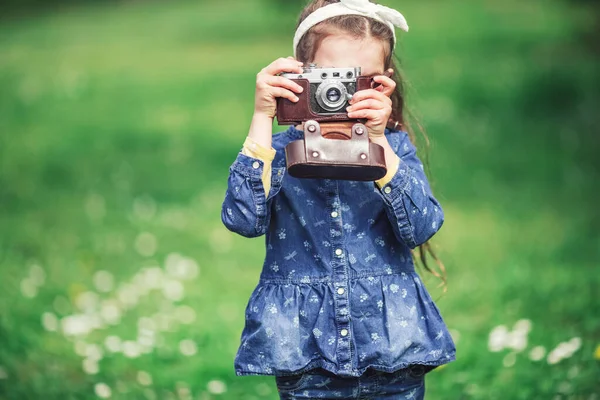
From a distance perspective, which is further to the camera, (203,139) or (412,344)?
(203,139)

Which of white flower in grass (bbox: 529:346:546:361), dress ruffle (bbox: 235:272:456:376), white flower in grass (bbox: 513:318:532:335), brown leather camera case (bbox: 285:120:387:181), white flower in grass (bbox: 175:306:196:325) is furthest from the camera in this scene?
white flower in grass (bbox: 175:306:196:325)

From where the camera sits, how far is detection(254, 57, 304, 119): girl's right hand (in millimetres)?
2621

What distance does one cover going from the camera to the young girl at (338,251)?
2674 millimetres

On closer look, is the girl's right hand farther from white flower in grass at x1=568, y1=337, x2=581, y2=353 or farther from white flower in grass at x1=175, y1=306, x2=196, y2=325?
white flower in grass at x1=175, y1=306, x2=196, y2=325

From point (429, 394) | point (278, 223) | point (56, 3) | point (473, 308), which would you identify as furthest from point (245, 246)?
point (56, 3)

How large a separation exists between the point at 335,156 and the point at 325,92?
19cm

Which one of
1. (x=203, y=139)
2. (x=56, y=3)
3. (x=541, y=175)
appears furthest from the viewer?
(x=56, y=3)

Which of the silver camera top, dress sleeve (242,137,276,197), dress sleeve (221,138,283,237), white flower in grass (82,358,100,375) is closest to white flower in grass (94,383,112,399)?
white flower in grass (82,358,100,375)

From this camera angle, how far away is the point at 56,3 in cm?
1584

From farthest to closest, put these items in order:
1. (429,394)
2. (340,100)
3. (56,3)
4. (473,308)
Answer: (56,3) → (473,308) → (429,394) → (340,100)

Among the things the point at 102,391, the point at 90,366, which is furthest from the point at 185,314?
the point at 102,391

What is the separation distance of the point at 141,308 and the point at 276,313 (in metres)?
2.50

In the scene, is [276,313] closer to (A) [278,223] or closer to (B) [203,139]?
(A) [278,223]

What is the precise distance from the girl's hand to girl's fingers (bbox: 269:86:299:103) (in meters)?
0.15
